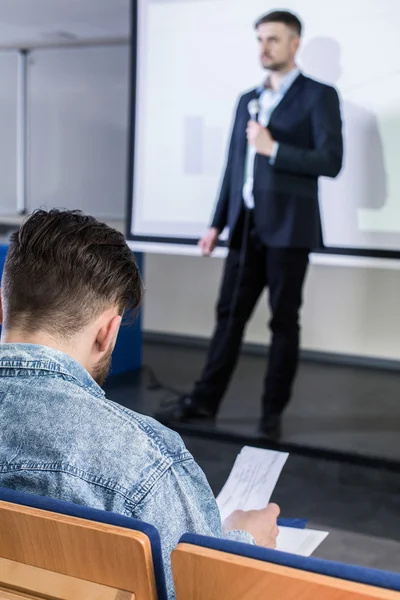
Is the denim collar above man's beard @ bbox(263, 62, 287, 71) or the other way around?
the other way around

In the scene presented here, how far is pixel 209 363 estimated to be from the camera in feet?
10.7

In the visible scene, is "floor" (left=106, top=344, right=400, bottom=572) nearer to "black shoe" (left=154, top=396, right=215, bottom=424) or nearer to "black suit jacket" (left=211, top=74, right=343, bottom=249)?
"black shoe" (left=154, top=396, right=215, bottom=424)

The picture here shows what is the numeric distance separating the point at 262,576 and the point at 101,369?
1.43 ft

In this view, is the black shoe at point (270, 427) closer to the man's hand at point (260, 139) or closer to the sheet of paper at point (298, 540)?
the man's hand at point (260, 139)

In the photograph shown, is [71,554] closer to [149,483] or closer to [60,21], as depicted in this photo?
[149,483]

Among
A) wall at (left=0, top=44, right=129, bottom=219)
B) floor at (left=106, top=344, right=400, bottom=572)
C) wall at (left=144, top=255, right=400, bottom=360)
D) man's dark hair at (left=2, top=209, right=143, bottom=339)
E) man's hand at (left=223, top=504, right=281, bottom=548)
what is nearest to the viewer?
man's dark hair at (left=2, top=209, right=143, bottom=339)

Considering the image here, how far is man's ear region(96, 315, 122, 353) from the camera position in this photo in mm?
932

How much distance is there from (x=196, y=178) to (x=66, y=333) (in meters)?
2.85

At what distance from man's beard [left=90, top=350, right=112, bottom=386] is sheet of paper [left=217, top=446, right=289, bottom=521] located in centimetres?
34

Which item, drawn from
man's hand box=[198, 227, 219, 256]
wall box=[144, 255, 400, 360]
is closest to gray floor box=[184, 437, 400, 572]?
man's hand box=[198, 227, 219, 256]

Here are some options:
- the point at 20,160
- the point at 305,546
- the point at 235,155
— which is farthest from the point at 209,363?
the point at 20,160

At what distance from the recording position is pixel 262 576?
638 millimetres

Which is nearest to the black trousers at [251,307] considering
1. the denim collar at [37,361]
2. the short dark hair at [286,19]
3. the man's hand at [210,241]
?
the man's hand at [210,241]

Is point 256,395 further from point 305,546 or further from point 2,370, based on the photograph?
point 2,370
